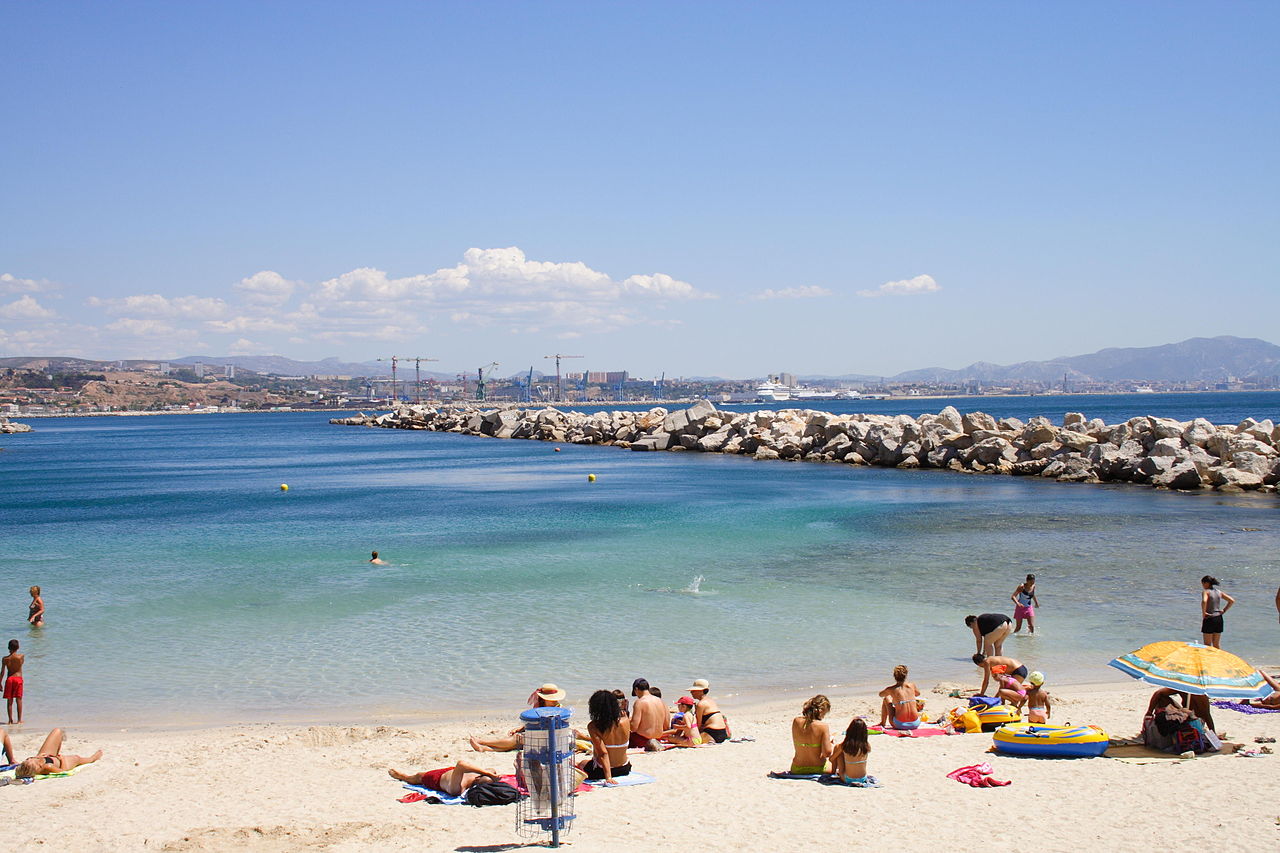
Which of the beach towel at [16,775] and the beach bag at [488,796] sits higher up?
the beach bag at [488,796]

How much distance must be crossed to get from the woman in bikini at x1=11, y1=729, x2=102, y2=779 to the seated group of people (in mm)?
2952

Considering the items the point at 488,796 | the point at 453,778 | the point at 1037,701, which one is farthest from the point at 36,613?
the point at 1037,701

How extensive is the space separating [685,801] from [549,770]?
1446 millimetres

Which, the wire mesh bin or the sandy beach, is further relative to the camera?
the sandy beach

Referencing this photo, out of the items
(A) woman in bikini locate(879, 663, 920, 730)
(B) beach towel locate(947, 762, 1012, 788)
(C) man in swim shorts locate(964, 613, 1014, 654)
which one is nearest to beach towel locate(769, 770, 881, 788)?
(B) beach towel locate(947, 762, 1012, 788)

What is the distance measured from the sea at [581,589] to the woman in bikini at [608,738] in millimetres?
2951

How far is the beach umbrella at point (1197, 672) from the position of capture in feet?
27.5

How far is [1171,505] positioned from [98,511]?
31.6 metres

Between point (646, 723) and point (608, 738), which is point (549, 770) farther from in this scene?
point (646, 723)

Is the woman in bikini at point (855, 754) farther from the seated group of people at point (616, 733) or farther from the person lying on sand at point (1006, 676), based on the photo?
the person lying on sand at point (1006, 676)

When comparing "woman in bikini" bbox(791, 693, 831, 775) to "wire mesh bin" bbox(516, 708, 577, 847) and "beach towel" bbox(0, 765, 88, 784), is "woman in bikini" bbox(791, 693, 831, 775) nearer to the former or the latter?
"wire mesh bin" bbox(516, 708, 577, 847)

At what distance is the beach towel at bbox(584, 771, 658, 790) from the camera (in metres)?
8.25

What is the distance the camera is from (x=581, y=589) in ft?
56.8

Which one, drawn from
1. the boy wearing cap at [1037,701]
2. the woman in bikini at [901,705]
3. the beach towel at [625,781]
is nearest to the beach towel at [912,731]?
the woman in bikini at [901,705]
